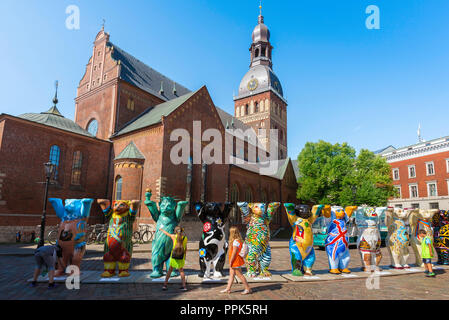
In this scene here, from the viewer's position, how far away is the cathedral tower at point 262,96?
49469mm

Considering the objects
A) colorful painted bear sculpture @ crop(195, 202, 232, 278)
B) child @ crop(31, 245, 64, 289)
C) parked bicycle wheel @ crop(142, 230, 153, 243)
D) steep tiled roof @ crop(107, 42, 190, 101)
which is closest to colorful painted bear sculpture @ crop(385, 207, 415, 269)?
colorful painted bear sculpture @ crop(195, 202, 232, 278)

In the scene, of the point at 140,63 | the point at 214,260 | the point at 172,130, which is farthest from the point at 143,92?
the point at 214,260

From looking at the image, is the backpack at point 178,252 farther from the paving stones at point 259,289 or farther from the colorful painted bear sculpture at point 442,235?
the colorful painted bear sculpture at point 442,235

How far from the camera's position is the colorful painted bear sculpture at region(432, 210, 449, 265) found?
31.9ft

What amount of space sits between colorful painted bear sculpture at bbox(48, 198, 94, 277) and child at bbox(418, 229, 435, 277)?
9.88 m

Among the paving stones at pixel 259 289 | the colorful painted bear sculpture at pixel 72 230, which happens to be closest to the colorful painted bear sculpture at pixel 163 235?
the paving stones at pixel 259 289

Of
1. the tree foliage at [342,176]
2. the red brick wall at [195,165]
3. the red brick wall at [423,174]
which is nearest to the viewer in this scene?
the red brick wall at [195,165]

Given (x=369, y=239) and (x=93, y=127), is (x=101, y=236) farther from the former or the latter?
(x=369, y=239)

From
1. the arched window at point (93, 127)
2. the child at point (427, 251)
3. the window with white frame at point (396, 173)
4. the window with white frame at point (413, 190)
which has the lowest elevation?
the child at point (427, 251)

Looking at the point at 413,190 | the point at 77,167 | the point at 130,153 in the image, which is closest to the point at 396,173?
Answer: the point at 413,190

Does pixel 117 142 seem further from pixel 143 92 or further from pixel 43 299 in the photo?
pixel 43 299

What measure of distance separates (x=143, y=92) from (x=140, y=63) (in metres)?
5.78

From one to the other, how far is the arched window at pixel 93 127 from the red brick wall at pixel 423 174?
132 ft

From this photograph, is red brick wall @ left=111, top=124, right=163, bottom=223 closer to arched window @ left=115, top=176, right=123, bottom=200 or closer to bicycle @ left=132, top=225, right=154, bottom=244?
arched window @ left=115, top=176, right=123, bottom=200
